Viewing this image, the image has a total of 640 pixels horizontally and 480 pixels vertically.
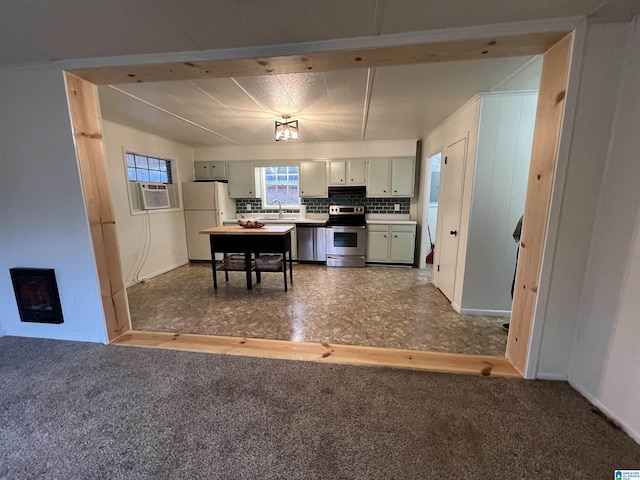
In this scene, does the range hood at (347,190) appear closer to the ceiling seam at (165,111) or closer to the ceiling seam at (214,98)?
the ceiling seam at (165,111)

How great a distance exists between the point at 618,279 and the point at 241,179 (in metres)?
5.25

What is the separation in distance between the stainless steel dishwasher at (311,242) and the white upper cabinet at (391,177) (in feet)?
4.13

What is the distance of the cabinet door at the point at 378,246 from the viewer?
482cm

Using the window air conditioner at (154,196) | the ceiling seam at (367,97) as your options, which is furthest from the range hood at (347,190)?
the window air conditioner at (154,196)

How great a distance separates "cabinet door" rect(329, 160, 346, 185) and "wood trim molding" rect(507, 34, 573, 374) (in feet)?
11.5

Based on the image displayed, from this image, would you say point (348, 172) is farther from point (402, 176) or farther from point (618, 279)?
point (618, 279)

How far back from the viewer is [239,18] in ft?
4.46

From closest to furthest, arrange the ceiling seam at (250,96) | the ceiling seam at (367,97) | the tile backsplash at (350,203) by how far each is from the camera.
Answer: the ceiling seam at (367,97) → the ceiling seam at (250,96) → the tile backsplash at (350,203)

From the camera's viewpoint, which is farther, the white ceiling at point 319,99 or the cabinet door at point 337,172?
the cabinet door at point 337,172

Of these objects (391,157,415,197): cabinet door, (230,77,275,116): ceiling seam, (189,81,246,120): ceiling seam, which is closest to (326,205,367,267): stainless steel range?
(391,157,415,197): cabinet door

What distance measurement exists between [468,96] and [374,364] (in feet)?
8.86

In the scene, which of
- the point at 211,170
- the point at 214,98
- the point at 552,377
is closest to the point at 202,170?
the point at 211,170

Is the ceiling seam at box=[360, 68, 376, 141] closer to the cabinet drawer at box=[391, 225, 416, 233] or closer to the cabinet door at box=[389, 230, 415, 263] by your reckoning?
the cabinet drawer at box=[391, 225, 416, 233]

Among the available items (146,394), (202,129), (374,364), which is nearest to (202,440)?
(146,394)
